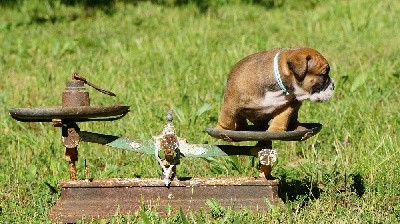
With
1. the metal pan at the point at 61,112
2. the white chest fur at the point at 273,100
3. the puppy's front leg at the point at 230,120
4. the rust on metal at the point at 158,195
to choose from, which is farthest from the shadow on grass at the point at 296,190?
the metal pan at the point at 61,112

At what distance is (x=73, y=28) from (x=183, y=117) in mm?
4586

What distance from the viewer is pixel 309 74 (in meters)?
3.65

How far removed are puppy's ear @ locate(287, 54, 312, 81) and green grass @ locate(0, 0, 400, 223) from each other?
0.75m

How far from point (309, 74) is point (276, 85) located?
173 mm

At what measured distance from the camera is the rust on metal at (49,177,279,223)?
394 centimetres

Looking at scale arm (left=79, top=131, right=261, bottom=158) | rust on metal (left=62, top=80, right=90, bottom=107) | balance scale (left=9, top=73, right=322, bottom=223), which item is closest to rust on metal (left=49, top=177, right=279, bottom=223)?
balance scale (left=9, top=73, right=322, bottom=223)

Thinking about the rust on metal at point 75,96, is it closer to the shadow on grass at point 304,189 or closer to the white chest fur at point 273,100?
the white chest fur at point 273,100

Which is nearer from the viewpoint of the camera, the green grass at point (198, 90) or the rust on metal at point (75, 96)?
the rust on metal at point (75, 96)

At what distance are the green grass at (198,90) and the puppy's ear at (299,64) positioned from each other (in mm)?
754

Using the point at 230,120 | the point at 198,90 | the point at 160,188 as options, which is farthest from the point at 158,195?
the point at 198,90

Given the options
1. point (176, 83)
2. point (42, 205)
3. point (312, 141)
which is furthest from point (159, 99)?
point (42, 205)

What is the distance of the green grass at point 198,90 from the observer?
4375 millimetres

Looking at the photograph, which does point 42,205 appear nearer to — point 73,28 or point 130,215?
point 130,215

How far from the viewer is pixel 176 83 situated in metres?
7.08
